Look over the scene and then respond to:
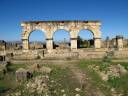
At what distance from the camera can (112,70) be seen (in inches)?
661

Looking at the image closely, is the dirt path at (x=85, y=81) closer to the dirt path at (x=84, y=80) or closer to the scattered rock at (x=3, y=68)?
the dirt path at (x=84, y=80)

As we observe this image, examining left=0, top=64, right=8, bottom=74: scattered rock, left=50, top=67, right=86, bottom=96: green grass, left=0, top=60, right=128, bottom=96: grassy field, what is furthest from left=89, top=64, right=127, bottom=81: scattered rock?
left=0, top=64, right=8, bottom=74: scattered rock

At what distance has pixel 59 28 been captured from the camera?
27188mm

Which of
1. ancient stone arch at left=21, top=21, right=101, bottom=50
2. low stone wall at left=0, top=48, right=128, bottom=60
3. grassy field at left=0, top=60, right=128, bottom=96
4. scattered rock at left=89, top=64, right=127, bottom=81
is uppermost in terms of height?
ancient stone arch at left=21, top=21, right=101, bottom=50

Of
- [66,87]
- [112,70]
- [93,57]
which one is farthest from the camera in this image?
[93,57]

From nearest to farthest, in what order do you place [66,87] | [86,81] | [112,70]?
[66,87] → [86,81] → [112,70]

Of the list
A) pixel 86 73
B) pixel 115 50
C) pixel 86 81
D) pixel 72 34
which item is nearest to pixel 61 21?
pixel 72 34

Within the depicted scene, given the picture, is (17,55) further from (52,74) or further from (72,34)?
(52,74)

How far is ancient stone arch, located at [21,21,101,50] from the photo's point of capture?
27062 mm

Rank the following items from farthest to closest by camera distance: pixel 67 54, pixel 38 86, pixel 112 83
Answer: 1. pixel 67 54
2. pixel 112 83
3. pixel 38 86

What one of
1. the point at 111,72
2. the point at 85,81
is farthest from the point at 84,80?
the point at 111,72

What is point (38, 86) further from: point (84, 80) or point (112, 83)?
point (112, 83)

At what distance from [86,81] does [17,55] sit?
38.3 ft

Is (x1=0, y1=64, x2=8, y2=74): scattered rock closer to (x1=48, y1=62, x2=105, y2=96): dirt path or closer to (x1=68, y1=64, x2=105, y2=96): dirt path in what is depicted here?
(x1=48, y1=62, x2=105, y2=96): dirt path
